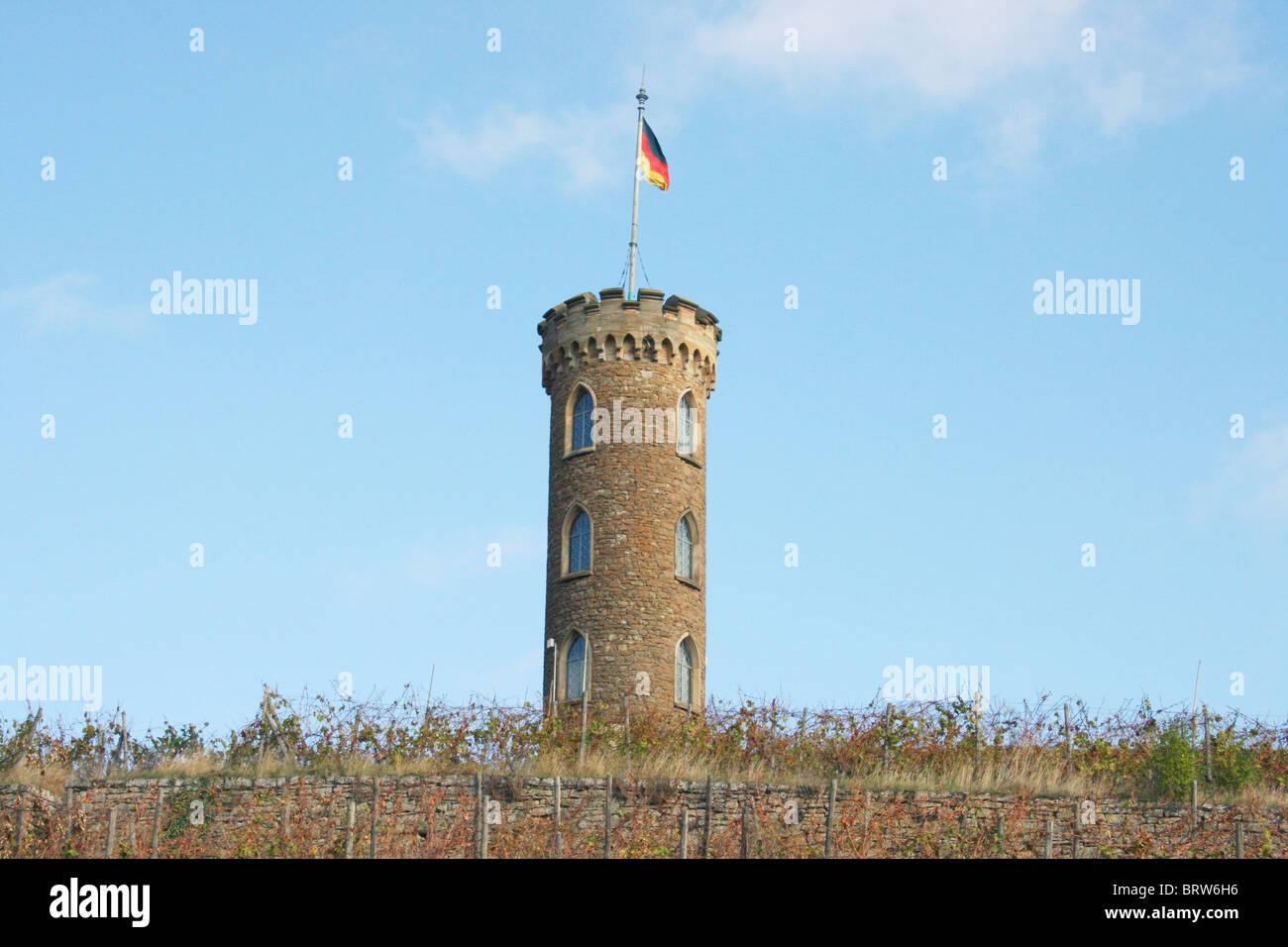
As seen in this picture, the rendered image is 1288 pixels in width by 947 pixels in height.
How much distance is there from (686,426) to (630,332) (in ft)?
7.99

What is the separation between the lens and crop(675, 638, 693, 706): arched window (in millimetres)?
31531

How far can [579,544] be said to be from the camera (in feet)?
107

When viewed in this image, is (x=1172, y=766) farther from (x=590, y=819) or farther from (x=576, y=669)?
(x=576, y=669)

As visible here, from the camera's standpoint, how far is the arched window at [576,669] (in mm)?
31219

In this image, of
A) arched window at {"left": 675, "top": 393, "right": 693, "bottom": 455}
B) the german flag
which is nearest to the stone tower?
arched window at {"left": 675, "top": 393, "right": 693, "bottom": 455}

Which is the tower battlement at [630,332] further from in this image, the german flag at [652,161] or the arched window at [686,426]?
the german flag at [652,161]

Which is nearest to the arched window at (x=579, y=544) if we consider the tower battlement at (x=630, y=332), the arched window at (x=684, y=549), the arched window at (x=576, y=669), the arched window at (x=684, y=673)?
the arched window at (x=576, y=669)

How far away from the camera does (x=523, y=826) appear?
910 inches

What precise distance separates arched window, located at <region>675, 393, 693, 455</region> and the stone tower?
0.02 m

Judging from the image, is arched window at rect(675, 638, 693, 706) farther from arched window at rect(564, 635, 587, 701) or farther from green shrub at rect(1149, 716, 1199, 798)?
green shrub at rect(1149, 716, 1199, 798)
